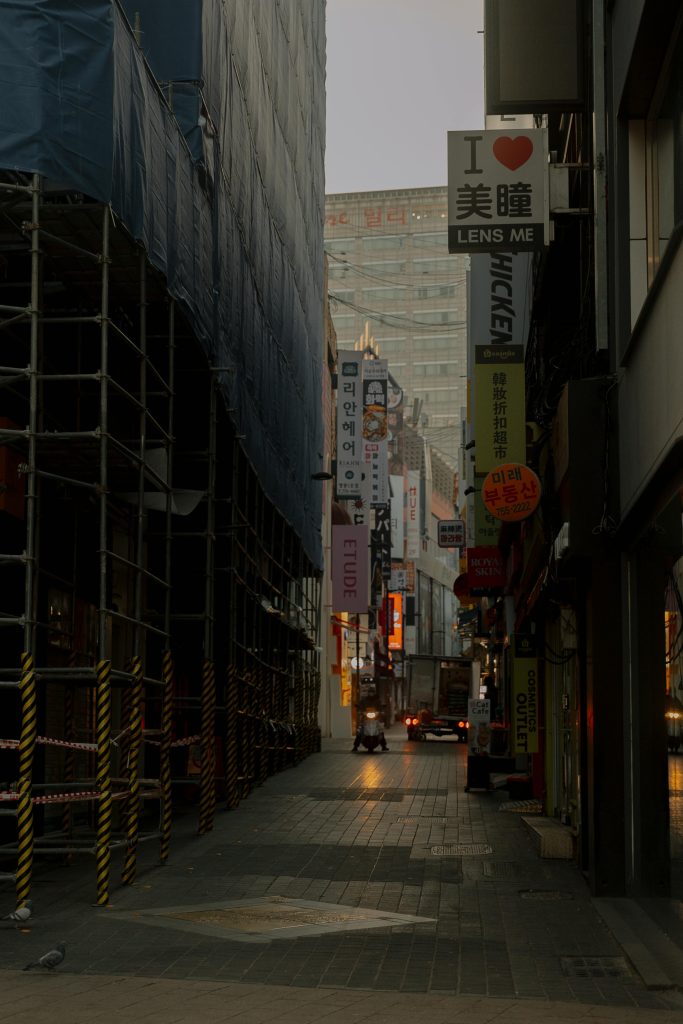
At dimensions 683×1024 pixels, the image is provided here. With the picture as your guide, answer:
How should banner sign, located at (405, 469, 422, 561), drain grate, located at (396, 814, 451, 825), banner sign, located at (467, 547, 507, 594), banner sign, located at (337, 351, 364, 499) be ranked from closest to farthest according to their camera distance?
1. drain grate, located at (396, 814, 451, 825)
2. banner sign, located at (467, 547, 507, 594)
3. banner sign, located at (337, 351, 364, 499)
4. banner sign, located at (405, 469, 422, 561)

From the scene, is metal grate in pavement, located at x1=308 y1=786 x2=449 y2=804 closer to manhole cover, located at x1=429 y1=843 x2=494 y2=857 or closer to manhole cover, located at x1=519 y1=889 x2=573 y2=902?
manhole cover, located at x1=429 y1=843 x2=494 y2=857

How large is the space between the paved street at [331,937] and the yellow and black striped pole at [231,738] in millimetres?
2841

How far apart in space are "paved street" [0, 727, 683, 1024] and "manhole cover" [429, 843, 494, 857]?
0.08 ft

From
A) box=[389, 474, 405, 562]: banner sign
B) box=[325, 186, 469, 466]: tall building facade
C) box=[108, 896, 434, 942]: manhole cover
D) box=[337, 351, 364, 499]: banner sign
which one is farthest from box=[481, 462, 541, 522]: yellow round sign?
box=[325, 186, 469, 466]: tall building facade

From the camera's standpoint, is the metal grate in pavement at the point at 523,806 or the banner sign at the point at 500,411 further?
the metal grate in pavement at the point at 523,806

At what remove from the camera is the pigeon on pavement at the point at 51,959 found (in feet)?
33.3

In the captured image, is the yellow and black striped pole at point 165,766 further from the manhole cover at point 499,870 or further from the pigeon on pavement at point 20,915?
the pigeon on pavement at point 20,915

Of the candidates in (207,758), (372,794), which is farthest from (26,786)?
(372,794)

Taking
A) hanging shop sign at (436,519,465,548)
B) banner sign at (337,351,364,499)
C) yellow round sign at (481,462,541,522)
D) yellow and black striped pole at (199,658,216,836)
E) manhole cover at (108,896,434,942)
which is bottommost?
manhole cover at (108,896,434,942)

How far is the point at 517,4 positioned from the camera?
1680 cm

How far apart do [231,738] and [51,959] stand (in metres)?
13.4

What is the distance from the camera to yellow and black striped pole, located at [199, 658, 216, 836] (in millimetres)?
20141

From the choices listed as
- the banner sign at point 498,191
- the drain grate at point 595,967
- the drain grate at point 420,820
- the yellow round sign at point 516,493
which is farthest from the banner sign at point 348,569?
the drain grate at point 595,967

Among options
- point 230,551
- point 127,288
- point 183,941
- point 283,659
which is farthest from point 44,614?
point 283,659
